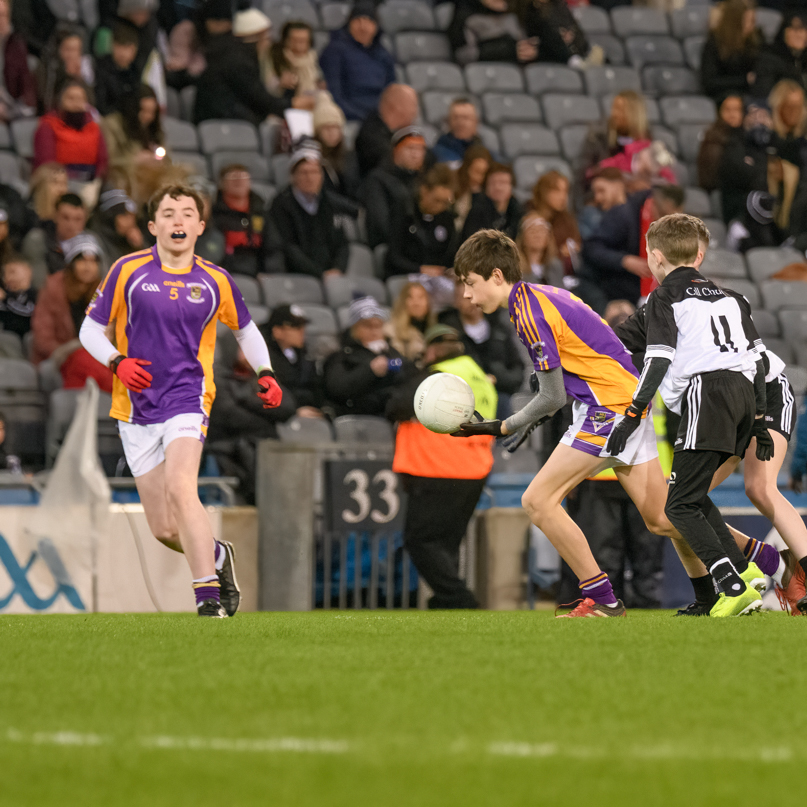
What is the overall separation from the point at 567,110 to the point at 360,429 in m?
6.54

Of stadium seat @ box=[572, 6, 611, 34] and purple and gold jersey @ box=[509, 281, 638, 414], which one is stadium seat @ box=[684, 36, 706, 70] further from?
purple and gold jersey @ box=[509, 281, 638, 414]

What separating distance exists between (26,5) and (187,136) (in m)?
2.02

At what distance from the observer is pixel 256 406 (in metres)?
10.2

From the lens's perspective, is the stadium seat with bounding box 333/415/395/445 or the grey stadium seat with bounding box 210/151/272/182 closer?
the stadium seat with bounding box 333/415/395/445

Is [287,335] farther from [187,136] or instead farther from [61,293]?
[187,136]

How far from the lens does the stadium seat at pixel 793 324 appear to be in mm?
13203

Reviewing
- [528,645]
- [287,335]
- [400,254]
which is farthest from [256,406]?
[528,645]

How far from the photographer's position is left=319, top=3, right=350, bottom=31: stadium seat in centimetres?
1550

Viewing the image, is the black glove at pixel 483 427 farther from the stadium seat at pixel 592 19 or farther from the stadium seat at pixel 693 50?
the stadium seat at pixel 693 50

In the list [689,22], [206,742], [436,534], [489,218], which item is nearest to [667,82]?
[689,22]

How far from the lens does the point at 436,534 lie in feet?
32.0

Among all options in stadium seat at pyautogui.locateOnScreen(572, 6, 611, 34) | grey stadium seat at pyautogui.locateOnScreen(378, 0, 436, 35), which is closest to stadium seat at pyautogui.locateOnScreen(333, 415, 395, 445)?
grey stadium seat at pyautogui.locateOnScreen(378, 0, 436, 35)

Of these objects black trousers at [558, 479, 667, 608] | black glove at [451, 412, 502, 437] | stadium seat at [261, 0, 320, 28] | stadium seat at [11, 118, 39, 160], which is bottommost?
black trousers at [558, 479, 667, 608]

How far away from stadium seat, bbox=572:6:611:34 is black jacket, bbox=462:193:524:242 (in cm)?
521
